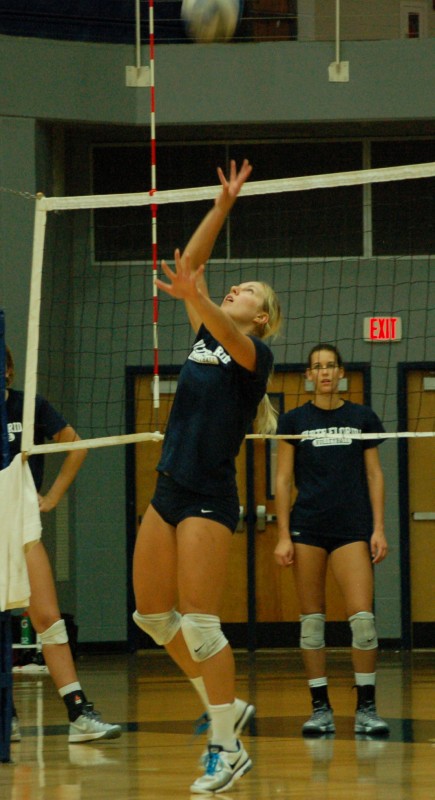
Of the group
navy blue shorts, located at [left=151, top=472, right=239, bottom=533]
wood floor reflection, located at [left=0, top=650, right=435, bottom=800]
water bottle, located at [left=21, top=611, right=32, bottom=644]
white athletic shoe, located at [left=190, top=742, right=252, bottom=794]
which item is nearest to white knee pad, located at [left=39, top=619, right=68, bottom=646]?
wood floor reflection, located at [left=0, top=650, right=435, bottom=800]

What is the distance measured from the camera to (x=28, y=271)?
9.69 m

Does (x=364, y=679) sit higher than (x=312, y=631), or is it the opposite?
(x=312, y=631)

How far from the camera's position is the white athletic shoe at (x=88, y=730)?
5.39 m

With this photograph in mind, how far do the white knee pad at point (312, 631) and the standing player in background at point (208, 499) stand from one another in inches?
51.4

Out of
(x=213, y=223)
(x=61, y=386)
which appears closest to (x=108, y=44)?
(x=61, y=386)

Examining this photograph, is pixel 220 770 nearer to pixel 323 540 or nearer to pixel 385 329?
pixel 323 540

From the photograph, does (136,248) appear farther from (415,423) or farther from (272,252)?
(415,423)

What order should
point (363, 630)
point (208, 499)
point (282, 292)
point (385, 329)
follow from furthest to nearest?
1. point (282, 292)
2. point (385, 329)
3. point (363, 630)
4. point (208, 499)

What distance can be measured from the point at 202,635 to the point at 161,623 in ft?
1.14

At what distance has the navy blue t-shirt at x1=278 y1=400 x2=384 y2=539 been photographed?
581 centimetres

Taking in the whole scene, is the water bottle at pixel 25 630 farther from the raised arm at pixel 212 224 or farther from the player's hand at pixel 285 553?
the raised arm at pixel 212 224

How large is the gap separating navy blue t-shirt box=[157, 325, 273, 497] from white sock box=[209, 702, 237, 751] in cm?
71

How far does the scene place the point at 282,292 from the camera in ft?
35.0

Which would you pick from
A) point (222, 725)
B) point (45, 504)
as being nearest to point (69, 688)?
point (45, 504)
